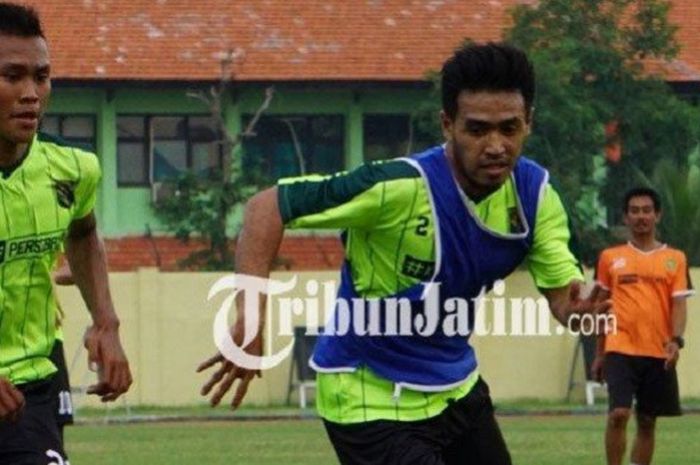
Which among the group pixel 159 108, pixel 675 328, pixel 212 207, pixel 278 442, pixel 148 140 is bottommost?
pixel 278 442

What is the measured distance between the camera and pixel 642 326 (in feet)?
58.0

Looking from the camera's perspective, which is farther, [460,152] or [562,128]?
[562,128]

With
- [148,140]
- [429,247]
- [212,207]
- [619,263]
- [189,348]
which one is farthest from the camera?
[148,140]

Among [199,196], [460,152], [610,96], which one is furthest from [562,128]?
[460,152]

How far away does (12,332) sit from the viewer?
8.20 meters

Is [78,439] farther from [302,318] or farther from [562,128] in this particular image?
[562,128]

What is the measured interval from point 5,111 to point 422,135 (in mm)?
36345

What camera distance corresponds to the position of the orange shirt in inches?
696

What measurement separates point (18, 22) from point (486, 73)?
162cm

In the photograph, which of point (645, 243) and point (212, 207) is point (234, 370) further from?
point (212, 207)

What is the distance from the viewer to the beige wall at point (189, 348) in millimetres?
31203

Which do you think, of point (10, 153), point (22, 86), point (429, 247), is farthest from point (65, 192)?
point (429, 247)

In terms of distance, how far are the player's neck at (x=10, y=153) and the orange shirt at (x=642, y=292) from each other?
977 cm

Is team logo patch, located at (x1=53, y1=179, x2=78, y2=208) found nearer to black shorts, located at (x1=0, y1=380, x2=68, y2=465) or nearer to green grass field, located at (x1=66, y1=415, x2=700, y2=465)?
black shorts, located at (x1=0, y1=380, x2=68, y2=465)
